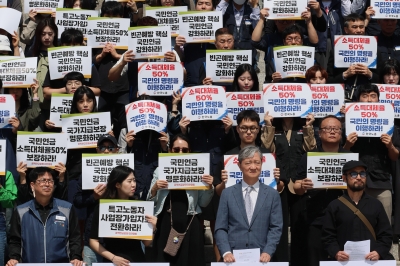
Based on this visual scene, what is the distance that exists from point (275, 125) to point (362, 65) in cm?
184

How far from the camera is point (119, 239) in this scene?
1247cm

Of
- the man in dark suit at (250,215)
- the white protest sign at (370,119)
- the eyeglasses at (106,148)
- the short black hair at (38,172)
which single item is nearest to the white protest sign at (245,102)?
the white protest sign at (370,119)

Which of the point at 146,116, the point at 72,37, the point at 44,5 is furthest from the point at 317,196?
the point at 44,5

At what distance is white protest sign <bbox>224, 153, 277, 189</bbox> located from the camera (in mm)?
13164

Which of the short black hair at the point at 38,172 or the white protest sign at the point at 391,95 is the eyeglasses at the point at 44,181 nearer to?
the short black hair at the point at 38,172

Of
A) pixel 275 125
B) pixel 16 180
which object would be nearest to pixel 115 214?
pixel 16 180

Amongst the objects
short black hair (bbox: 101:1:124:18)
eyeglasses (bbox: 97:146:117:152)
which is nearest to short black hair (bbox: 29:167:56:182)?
eyeglasses (bbox: 97:146:117:152)

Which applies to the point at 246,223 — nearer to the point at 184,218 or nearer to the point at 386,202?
the point at 184,218

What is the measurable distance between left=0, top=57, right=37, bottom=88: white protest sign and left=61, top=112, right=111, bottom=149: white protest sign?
4.15ft

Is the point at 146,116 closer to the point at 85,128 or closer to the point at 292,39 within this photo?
the point at 85,128

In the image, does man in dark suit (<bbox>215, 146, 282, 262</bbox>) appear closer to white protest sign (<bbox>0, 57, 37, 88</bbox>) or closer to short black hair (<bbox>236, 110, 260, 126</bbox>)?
short black hair (<bbox>236, 110, 260, 126</bbox>)

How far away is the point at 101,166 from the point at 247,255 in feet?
8.12

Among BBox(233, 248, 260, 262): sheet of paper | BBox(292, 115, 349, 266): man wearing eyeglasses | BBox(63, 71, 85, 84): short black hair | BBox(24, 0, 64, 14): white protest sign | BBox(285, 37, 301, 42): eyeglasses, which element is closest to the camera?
BBox(233, 248, 260, 262): sheet of paper

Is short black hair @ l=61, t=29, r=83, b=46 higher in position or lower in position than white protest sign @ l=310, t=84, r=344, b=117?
higher
